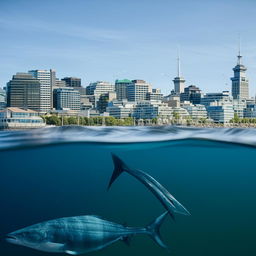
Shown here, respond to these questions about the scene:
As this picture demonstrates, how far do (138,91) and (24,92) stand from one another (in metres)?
39.7

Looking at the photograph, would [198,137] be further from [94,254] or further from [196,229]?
[94,254]

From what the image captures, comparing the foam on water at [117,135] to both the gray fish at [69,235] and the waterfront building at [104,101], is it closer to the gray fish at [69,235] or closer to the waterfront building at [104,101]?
the gray fish at [69,235]

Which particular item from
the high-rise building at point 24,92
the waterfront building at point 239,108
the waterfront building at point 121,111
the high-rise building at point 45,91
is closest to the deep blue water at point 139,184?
the waterfront building at point 121,111

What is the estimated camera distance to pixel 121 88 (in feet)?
454

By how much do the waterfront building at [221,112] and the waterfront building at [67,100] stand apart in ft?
110

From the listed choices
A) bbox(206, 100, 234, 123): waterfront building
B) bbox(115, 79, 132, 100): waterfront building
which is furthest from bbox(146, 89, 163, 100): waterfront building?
bbox(206, 100, 234, 123): waterfront building

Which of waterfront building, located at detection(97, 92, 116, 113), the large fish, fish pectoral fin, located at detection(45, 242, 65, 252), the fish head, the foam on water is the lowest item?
fish pectoral fin, located at detection(45, 242, 65, 252)

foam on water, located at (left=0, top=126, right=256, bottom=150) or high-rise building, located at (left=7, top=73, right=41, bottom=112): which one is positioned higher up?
high-rise building, located at (left=7, top=73, right=41, bottom=112)

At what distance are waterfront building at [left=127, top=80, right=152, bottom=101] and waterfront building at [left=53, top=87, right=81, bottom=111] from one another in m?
20.8

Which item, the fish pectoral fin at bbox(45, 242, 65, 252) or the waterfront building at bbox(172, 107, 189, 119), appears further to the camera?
the waterfront building at bbox(172, 107, 189, 119)

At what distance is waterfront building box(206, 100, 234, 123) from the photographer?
4149 inches

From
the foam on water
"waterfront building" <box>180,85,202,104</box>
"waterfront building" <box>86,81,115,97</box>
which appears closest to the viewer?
the foam on water

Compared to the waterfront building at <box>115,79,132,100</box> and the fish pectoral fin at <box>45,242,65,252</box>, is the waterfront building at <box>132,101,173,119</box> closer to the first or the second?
the waterfront building at <box>115,79,132,100</box>

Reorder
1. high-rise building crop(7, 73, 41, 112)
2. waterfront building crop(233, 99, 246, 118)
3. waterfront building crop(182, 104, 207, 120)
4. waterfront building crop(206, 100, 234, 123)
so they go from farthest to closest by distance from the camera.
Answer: waterfront building crop(233, 99, 246, 118), waterfront building crop(182, 104, 207, 120), waterfront building crop(206, 100, 234, 123), high-rise building crop(7, 73, 41, 112)
